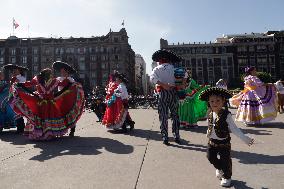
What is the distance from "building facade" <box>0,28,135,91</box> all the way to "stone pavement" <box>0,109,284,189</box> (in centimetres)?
7332

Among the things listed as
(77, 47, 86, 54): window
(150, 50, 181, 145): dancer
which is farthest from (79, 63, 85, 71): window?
(150, 50, 181, 145): dancer

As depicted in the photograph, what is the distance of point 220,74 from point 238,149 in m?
78.6

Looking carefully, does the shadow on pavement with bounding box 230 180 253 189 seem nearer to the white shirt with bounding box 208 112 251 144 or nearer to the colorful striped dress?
the white shirt with bounding box 208 112 251 144

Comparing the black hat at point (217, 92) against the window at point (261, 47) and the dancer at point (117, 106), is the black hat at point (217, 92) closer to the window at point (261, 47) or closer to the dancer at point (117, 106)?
the dancer at point (117, 106)

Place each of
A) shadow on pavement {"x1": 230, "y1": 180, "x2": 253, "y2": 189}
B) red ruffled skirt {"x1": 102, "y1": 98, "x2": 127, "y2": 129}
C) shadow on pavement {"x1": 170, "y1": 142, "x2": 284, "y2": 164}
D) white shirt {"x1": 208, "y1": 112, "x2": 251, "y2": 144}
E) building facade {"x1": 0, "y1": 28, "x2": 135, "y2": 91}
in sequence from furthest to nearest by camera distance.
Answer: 1. building facade {"x1": 0, "y1": 28, "x2": 135, "y2": 91}
2. red ruffled skirt {"x1": 102, "y1": 98, "x2": 127, "y2": 129}
3. shadow on pavement {"x1": 170, "y1": 142, "x2": 284, "y2": 164}
4. white shirt {"x1": 208, "y1": 112, "x2": 251, "y2": 144}
5. shadow on pavement {"x1": 230, "y1": 180, "x2": 253, "y2": 189}

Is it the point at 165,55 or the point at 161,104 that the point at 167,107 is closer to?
the point at 161,104

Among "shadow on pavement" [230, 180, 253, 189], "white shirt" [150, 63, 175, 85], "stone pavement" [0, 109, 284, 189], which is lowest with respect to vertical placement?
"shadow on pavement" [230, 180, 253, 189]

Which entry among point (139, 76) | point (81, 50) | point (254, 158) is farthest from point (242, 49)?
point (254, 158)

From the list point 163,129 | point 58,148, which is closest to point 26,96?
point 58,148

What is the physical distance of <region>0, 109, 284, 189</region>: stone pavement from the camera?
3.56 metres

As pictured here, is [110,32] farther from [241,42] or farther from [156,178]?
[156,178]

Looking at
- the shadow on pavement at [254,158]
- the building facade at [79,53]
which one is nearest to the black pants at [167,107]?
the shadow on pavement at [254,158]

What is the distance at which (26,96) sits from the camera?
7141mm

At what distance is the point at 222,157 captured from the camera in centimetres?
359
